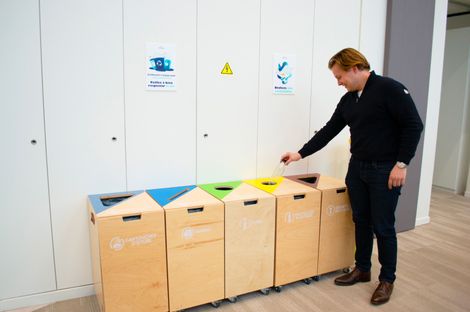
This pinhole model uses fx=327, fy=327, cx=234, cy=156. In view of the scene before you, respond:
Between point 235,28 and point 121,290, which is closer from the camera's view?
point 121,290

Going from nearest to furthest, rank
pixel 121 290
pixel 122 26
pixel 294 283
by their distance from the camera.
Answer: pixel 121 290, pixel 122 26, pixel 294 283

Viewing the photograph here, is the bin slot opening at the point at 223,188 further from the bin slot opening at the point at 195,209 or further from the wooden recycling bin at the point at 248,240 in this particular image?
the bin slot opening at the point at 195,209

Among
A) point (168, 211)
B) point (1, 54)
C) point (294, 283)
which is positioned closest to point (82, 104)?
point (1, 54)

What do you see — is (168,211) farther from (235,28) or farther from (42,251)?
(235,28)

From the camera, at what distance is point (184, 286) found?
190 centimetres

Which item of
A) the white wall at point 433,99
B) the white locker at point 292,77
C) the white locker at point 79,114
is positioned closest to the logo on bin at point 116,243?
the white locker at point 79,114

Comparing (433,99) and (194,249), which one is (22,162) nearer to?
(194,249)

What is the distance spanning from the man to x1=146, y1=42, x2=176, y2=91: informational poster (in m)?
1.05

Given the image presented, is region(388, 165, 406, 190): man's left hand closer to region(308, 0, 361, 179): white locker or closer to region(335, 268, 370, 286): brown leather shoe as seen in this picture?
region(335, 268, 370, 286): brown leather shoe

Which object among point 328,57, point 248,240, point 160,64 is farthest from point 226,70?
point 248,240

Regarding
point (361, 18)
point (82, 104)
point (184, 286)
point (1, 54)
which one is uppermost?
point (361, 18)

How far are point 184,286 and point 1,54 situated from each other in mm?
1651

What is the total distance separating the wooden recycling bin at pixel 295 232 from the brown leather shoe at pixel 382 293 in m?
0.41

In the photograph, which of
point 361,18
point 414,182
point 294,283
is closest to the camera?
point 294,283
